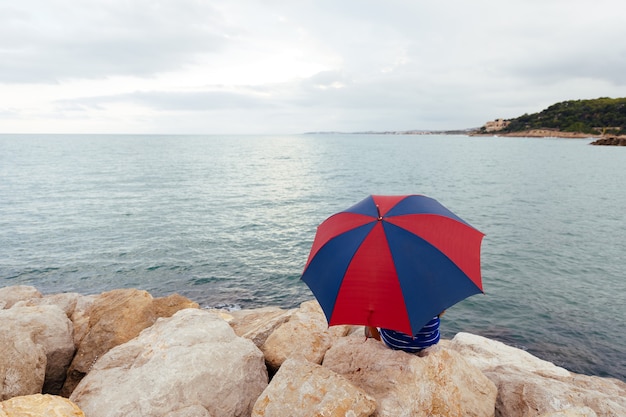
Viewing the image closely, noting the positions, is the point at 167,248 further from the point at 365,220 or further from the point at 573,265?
the point at 573,265

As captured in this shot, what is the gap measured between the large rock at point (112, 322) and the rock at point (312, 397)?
5.41 m

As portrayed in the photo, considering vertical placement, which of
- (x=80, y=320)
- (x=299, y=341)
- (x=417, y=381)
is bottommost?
(x=80, y=320)

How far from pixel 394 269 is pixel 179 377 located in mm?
4193

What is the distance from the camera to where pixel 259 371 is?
6793 millimetres

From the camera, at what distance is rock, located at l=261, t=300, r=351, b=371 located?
23.6 feet

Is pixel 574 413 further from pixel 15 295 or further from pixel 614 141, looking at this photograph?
pixel 614 141

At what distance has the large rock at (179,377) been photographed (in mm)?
5836

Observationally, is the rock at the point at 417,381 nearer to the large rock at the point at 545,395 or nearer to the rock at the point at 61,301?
the large rock at the point at 545,395

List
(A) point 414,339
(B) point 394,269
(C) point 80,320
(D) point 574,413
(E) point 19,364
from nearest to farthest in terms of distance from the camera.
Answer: (B) point 394,269
(D) point 574,413
(A) point 414,339
(E) point 19,364
(C) point 80,320

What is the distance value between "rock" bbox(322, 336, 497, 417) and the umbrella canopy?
1489mm

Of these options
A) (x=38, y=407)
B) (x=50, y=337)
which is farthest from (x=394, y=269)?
(x=50, y=337)

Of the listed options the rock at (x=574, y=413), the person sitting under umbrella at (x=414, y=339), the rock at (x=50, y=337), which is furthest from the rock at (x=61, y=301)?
the rock at (x=574, y=413)

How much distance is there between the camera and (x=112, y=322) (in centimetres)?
905

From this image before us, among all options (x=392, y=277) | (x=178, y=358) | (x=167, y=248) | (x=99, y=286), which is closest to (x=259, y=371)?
(x=178, y=358)
